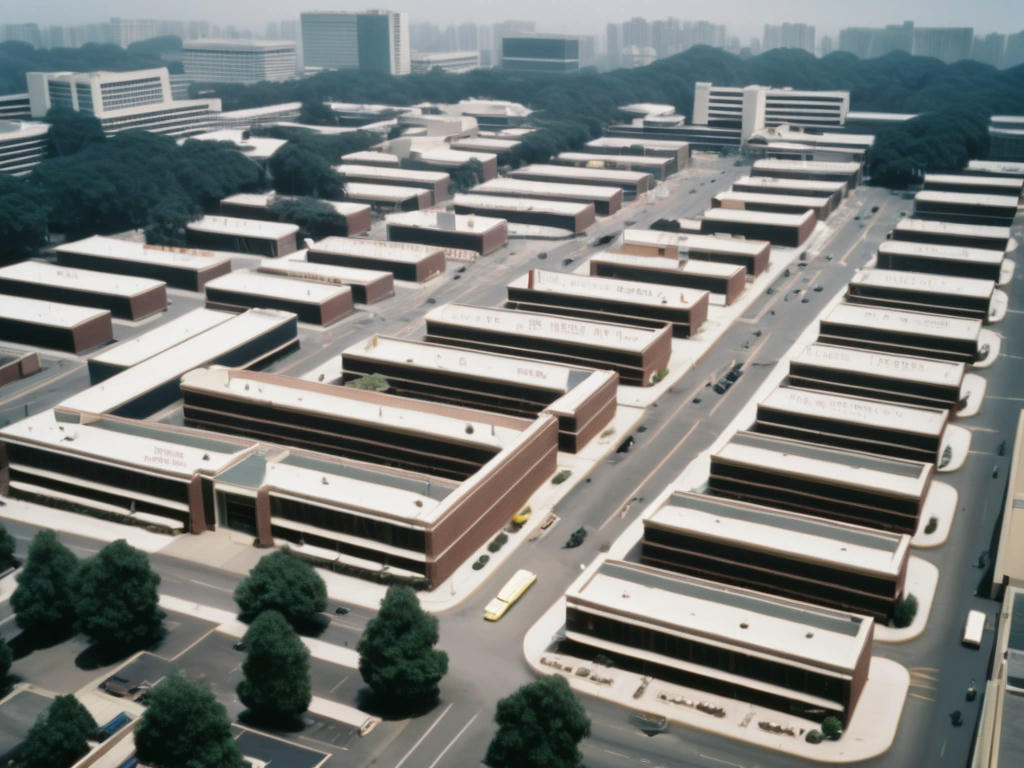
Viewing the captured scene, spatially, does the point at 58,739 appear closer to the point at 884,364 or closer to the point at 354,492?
the point at 354,492

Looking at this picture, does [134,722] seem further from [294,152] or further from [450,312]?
[294,152]

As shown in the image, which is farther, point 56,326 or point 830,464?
point 56,326

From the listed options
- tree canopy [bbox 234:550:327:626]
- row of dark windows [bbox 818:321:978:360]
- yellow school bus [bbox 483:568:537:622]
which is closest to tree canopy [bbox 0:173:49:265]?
tree canopy [bbox 234:550:327:626]

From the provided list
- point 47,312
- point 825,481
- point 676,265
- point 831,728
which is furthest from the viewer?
point 676,265

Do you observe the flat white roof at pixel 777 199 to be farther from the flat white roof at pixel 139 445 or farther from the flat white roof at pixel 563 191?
the flat white roof at pixel 139 445

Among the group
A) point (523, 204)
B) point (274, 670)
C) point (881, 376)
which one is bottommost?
point (274, 670)

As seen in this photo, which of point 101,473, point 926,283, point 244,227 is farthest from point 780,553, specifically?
point 244,227
